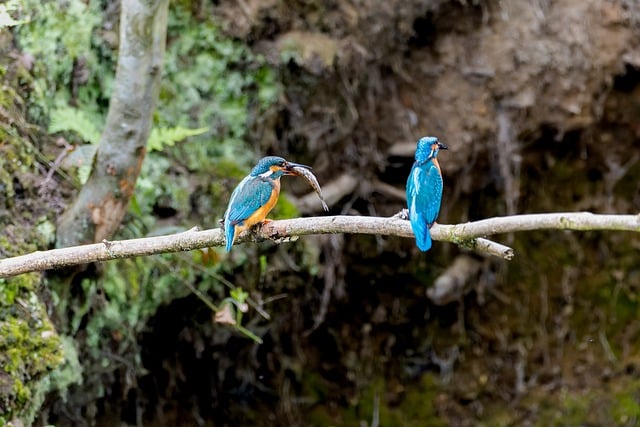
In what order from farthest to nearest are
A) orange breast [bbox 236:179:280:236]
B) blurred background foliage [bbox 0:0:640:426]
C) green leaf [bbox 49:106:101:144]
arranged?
1. blurred background foliage [bbox 0:0:640:426]
2. green leaf [bbox 49:106:101:144]
3. orange breast [bbox 236:179:280:236]

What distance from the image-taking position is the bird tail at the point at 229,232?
2.89 metres

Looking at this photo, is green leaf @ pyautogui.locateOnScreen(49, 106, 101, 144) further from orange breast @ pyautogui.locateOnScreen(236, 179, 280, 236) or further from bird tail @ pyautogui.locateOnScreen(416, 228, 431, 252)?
bird tail @ pyautogui.locateOnScreen(416, 228, 431, 252)

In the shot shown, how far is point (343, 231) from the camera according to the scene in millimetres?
2641

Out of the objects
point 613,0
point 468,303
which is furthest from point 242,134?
point 613,0

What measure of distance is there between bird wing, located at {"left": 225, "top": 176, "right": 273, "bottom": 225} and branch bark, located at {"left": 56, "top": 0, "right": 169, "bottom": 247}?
3.19ft

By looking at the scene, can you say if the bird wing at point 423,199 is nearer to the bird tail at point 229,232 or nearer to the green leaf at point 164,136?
the bird tail at point 229,232

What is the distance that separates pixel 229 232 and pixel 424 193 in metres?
0.75

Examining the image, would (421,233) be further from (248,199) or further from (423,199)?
(248,199)

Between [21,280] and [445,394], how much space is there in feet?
12.6

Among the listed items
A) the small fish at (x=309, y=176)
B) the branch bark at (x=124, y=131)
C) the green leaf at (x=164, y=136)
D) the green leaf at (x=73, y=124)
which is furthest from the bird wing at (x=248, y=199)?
the green leaf at (x=73, y=124)

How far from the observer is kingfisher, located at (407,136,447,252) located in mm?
2777

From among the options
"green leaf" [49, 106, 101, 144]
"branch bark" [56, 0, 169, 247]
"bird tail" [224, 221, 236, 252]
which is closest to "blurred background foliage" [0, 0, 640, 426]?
"green leaf" [49, 106, 101, 144]

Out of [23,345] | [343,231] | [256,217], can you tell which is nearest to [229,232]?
[256,217]

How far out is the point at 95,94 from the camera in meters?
4.76
